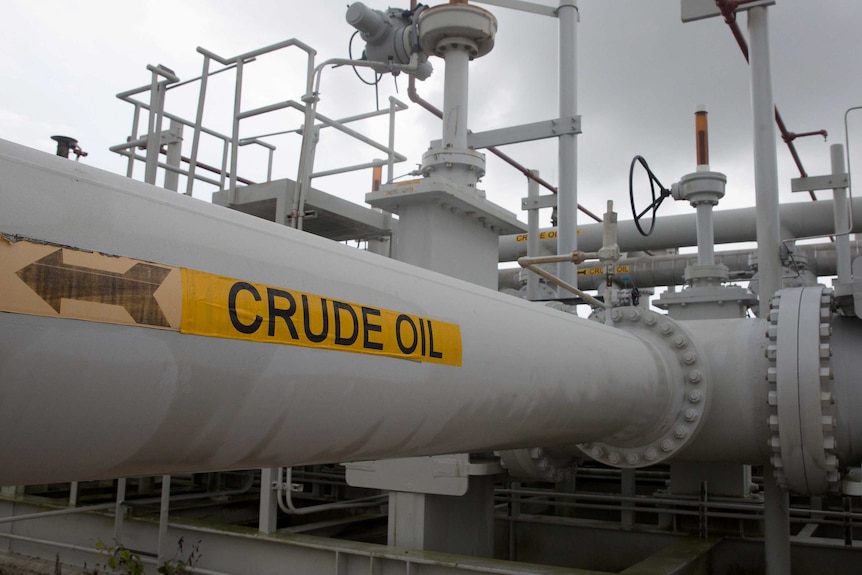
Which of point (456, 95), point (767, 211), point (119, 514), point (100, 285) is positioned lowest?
point (119, 514)

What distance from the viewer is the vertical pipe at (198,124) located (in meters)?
4.26

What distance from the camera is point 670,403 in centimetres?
329

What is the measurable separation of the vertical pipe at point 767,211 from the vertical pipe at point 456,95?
1623 millimetres

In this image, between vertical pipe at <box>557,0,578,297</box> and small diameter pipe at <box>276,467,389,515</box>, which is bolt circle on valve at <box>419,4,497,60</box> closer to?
vertical pipe at <box>557,0,578,297</box>

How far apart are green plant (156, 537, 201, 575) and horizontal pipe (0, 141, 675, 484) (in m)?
3.04

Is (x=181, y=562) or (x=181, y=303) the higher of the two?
(x=181, y=303)

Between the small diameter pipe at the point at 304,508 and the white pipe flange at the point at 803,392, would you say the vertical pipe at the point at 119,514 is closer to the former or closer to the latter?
the small diameter pipe at the point at 304,508

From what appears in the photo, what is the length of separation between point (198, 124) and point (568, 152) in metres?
2.59

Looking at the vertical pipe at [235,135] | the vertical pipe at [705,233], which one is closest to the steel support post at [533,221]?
the vertical pipe at [705,233]

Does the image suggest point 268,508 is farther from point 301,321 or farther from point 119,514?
point 301,321

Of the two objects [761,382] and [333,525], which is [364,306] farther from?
[333,525]

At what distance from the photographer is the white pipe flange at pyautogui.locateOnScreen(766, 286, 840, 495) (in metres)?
2.88

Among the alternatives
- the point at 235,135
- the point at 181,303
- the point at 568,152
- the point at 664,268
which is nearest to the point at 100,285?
the point at 181,303

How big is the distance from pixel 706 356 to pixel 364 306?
2301 millimetres
